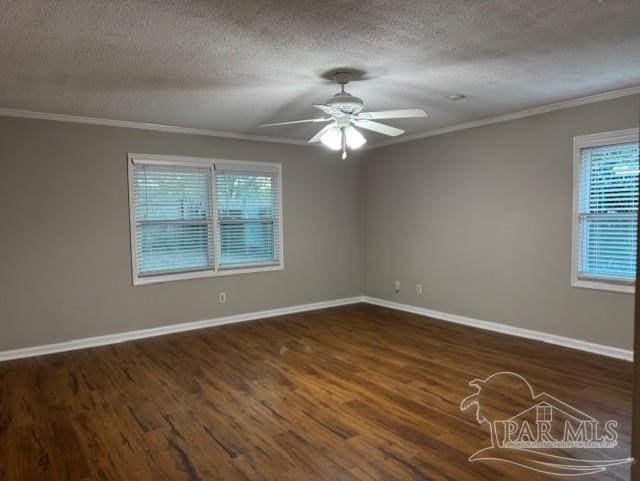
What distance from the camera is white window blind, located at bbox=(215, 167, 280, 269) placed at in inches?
217

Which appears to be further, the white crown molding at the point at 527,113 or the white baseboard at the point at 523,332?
the white baseboard at the point at 523,332

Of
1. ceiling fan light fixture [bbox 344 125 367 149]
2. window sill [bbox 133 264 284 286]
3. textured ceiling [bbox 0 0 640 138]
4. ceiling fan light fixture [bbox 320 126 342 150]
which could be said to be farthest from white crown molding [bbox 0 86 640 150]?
ceiling fan light fixture [bbox 320 126 342 150]

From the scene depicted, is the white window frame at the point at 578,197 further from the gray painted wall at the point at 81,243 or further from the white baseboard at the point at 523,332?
the gray painted wall at the point at 81,243

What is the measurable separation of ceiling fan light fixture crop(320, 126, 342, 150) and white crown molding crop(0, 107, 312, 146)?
223 cm

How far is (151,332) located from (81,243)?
4.21ft


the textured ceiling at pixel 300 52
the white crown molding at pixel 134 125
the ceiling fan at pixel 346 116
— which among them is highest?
the textured ceiling at pixel 300 52

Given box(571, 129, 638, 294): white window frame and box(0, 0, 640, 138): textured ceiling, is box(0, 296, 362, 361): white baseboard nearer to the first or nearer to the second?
box(0, 0, 640, 138): textured ceiling

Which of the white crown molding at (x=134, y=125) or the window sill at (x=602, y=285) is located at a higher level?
the white crown molding at (x=134, y=125)

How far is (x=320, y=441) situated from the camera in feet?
8.57

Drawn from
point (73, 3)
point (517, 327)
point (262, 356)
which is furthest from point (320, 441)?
point (517, 327)

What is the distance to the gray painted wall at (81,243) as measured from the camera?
426 cm

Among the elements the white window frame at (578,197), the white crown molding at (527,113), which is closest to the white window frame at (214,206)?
the white crown molding at (527,113)

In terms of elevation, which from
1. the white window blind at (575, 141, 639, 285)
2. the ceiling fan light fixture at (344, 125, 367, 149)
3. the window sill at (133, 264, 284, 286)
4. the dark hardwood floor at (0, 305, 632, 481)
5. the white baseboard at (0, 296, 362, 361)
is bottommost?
the dark hardwood floor at (0, 305, 632, 481)

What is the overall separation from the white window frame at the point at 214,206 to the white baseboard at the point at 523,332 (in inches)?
78.5
